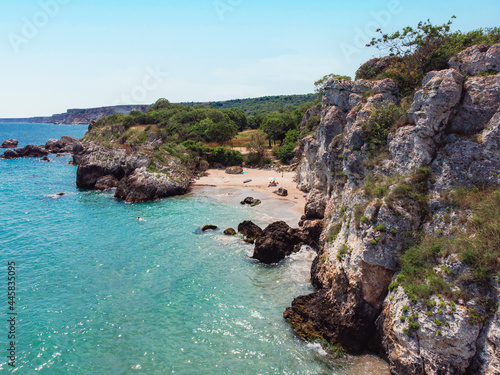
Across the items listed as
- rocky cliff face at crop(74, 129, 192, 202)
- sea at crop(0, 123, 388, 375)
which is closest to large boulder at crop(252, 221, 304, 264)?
sea at crop(0, 123, 388, 375)

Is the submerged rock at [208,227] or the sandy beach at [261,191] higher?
the sandy beach at [261,191]

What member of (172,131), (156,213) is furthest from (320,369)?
(172,131)

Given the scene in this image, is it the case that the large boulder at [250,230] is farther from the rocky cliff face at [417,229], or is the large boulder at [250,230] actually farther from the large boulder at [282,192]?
the large boulder at [282,192]

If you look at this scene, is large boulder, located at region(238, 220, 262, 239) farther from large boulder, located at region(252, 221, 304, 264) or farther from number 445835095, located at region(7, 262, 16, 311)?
number 445835095, located at region(7, 262, 16, 311)

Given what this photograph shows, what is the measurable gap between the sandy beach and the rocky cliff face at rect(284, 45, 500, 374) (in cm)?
1452

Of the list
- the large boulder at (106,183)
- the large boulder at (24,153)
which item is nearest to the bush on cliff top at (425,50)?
the large boulder at (106,183)

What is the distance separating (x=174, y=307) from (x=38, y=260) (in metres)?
14.8

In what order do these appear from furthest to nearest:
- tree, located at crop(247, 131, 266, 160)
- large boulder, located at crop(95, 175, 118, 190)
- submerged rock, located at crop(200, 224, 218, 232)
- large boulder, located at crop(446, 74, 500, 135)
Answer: tree, located at crop(247, 131, 266, 160) < large boulder, located at crop(95, 175, 118, 190) < submerged rock, located at crop(200, 224, 218, 232) < large boulder, located at crop(446, 74, 500, 135)

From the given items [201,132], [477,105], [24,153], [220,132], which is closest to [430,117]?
[477,105]

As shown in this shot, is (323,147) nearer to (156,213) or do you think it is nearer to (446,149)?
(446,149)

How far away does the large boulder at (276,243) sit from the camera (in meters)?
24.9

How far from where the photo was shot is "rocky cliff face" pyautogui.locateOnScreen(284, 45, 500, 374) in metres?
11.5

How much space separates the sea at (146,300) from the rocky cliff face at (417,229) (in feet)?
6.86

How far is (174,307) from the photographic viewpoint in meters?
19.3
